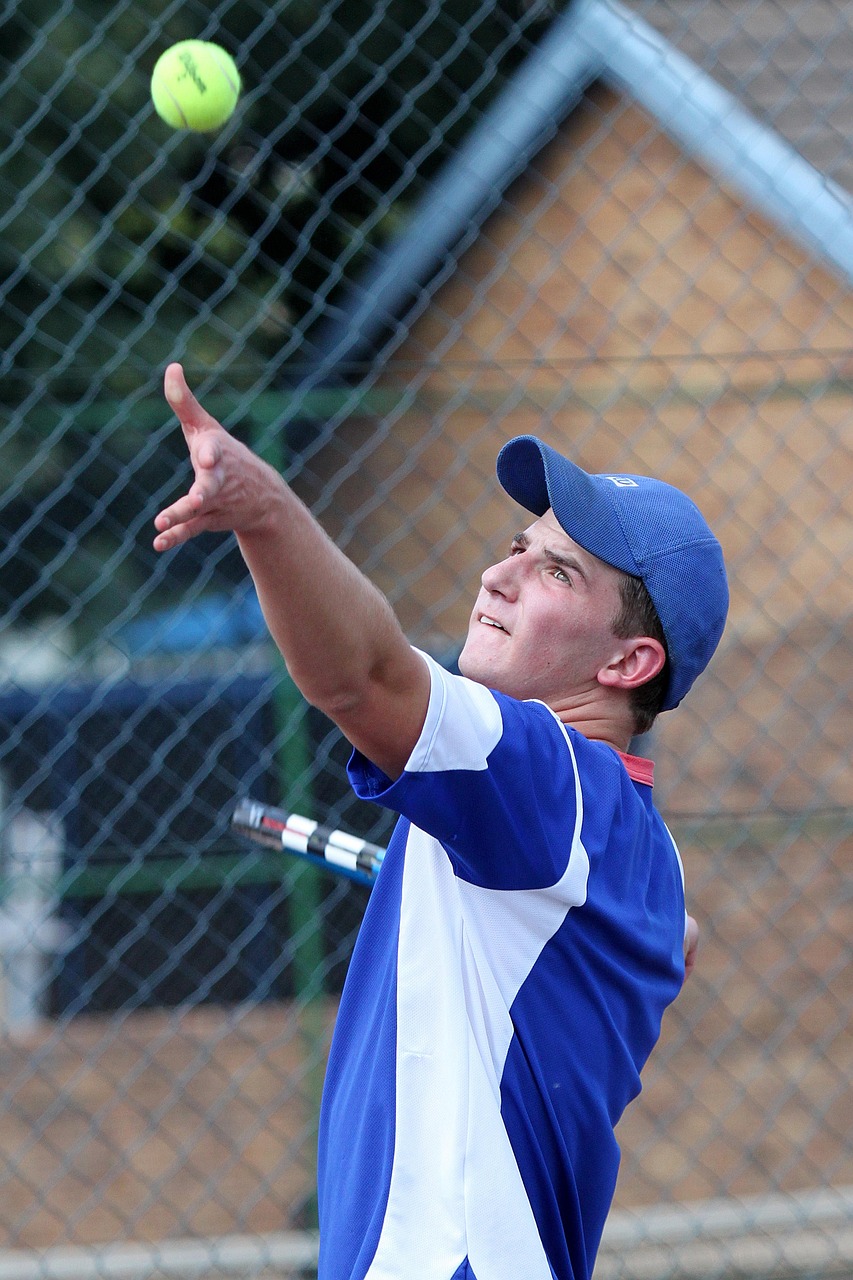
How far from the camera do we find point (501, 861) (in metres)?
1.32

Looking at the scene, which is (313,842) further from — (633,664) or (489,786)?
(489,786)

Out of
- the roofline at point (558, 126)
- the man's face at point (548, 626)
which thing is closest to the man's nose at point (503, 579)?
the man's face at point (548, 626)

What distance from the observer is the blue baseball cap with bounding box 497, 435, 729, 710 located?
5.31 ft

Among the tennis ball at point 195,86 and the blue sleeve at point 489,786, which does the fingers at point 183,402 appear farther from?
the tennis ball at point 195,86

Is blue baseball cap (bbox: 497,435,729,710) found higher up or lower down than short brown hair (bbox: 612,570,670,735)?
higher up

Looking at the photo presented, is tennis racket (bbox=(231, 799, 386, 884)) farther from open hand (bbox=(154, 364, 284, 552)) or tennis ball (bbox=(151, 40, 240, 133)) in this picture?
tennis ball (bbox=(151, 40, 240, 133))

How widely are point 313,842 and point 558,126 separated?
290 centimetres

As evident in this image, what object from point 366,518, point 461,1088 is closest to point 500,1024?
point 461,1088

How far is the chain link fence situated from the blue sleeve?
6.61ft

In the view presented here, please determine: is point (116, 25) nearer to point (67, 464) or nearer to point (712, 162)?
point (67, 464)

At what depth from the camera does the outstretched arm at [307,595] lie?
1117mm

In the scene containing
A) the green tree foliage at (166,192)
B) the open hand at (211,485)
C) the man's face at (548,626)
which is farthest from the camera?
the green tree foliage at (166,192)

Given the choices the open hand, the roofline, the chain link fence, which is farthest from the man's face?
the roofline

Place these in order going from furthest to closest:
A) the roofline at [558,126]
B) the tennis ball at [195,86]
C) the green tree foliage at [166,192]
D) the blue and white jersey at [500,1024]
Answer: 1. the green tree foliage at [166,192]
2. the roofline at [558,126]
3. the tennis ball at [195,86]
4. the blue and white jersey at [500,1024]
